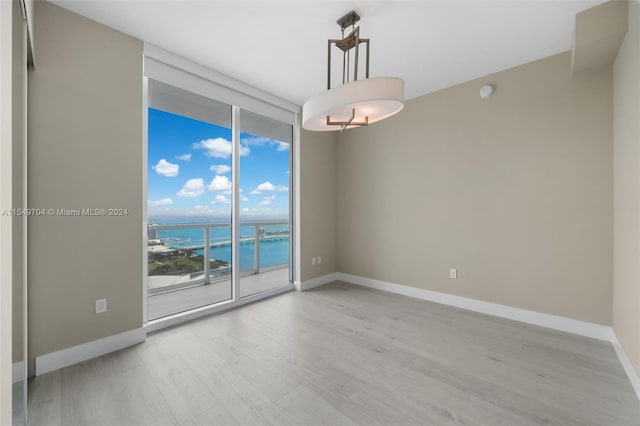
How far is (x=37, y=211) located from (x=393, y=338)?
3101 millimetres

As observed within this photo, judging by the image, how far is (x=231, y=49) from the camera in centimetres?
255

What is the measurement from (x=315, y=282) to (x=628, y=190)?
139 inches

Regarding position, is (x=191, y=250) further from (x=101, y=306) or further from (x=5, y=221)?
(x=5, y=221)

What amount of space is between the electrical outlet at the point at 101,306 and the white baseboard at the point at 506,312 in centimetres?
327

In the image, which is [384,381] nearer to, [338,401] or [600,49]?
[338,401]

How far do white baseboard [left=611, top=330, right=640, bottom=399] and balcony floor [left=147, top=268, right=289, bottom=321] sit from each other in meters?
3.57

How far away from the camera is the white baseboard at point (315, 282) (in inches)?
156

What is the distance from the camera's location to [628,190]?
1.93m

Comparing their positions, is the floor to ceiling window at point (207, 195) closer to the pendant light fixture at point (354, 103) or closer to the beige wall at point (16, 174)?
the beige wall at point (16, 174)

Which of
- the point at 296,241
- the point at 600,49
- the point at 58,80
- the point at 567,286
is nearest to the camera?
the point at 58,80

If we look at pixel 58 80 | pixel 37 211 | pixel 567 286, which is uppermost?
pixel 58 80

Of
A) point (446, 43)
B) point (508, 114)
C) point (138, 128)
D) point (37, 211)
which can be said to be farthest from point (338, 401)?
point (508, 114)

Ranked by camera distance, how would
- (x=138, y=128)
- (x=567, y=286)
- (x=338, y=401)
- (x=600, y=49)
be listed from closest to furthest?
(x=338, y=401) < (x=600, y=49) < (x=138, y=128) < (x=567, y=286)

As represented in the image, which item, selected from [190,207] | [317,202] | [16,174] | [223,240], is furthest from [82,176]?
[317,202]
